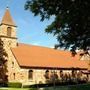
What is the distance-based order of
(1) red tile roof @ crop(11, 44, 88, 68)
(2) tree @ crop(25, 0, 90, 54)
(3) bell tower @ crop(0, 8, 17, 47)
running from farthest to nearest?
1. (3) bell tower @ crop(0, 8, 17, 47)
2. (1) red tile roof @ crop(11, 44, 88, 68)
3. (2) tree @ crop(25, 0, 90, 54)

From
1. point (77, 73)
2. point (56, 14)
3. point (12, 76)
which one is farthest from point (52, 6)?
point (77, 73)

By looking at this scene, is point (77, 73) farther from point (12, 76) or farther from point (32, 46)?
point (12, 76)

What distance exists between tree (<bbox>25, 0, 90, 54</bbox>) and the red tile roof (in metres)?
31.4

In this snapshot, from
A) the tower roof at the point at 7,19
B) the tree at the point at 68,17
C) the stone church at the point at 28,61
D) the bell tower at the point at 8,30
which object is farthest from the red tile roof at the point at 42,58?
the tree at the point at 68,17

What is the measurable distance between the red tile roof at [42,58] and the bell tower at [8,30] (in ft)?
6.20

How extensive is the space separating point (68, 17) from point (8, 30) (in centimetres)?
4269

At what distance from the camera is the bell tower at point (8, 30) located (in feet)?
198

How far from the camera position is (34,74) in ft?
190

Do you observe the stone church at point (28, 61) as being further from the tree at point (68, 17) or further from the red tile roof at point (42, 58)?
the tree at point (68, 17)

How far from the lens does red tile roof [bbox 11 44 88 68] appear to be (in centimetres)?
5784

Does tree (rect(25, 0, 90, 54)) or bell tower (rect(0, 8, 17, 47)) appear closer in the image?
tree (rect(25, 0, 90, 54))

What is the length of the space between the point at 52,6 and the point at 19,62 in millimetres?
36497

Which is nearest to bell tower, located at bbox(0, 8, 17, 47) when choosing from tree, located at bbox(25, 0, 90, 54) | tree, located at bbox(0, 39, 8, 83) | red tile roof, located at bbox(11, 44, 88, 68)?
red tile roof, located at bbox(11, 44, 88, 68)

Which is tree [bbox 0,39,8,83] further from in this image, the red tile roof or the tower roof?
the tower roof
